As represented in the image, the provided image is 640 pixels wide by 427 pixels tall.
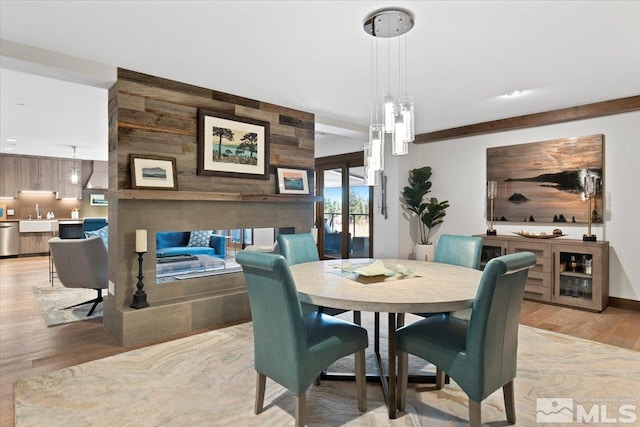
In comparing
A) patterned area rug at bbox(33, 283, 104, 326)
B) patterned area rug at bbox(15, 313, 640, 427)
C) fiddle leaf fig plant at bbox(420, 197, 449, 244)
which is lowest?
patterned area rug at bbox(15, 313, 640, 427)

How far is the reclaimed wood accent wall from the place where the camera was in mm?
3178

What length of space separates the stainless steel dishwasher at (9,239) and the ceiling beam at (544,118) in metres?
8.79

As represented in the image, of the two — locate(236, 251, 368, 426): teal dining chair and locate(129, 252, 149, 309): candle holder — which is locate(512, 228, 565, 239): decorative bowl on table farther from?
locate(129, 252, 149, 309): candle holder

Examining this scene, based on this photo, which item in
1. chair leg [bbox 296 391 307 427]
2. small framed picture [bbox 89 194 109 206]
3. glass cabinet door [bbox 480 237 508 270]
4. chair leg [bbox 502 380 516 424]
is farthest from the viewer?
small framed picture [bbox 89 194 109 206]

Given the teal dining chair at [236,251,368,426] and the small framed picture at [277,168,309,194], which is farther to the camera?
the small framed picture at [277,168,309,194]

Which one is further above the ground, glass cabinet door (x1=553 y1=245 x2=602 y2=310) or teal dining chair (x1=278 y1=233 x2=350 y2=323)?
teal dining chair (x1=278 y1=233 x2=350 y2=323)

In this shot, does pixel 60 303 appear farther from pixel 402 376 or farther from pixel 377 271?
pixel 402 376

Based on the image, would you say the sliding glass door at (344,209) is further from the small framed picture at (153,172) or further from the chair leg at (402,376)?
the chair leg at (402,376)

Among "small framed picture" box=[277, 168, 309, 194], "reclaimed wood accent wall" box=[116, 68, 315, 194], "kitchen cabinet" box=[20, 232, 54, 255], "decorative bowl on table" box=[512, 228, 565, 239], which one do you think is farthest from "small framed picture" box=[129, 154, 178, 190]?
"kitchen cabinet" box=[20, 232, 54, 255]

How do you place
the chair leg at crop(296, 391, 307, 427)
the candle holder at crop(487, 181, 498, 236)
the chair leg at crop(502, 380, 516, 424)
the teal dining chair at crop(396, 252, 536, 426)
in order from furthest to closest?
the candle holder at crop(487, 181, 498, 236) < the chair leg at crop(502, 380, 516, 424) < the chair leg at crop(296, 391, 307, 427) < the teal dining chair at crop(396, 252, 536, 426)

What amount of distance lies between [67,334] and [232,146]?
2.37m

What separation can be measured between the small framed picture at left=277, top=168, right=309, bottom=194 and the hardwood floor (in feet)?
7.55

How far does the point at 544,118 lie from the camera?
14.8 feet

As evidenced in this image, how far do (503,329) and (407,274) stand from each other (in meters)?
0.70
